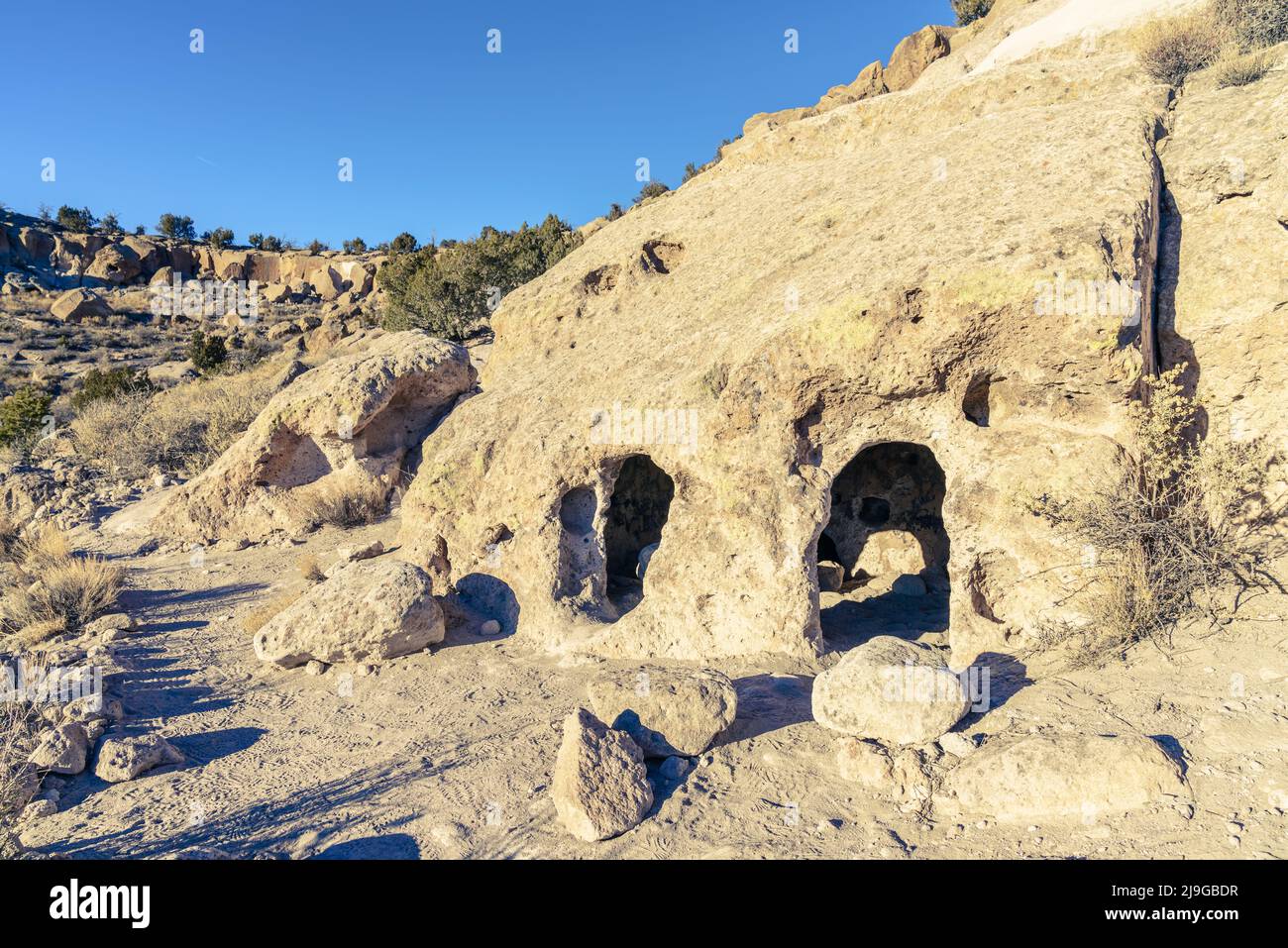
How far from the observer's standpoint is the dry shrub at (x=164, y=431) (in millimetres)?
12555

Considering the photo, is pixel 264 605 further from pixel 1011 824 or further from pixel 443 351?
pixel 1011 824

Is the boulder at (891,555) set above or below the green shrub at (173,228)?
below

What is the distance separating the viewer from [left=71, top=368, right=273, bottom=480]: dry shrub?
12555 millimetres

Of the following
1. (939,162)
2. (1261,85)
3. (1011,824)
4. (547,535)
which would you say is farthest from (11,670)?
(1261,85)

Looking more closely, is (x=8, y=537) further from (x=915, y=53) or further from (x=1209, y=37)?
(x=915, y=53)

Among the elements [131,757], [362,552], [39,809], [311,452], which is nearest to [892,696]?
[131,757]

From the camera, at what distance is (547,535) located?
633cm

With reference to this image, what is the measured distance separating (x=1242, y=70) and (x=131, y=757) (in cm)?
972

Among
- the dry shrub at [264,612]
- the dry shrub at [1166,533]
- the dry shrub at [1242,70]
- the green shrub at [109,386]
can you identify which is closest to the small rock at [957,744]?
the dry shrub at [1166,533]

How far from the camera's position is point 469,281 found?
20266 millimetres

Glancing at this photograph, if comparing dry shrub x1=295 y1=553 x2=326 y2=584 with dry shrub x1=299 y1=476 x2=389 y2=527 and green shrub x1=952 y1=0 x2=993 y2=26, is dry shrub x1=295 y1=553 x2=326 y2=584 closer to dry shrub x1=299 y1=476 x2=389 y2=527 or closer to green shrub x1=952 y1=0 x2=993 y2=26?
dry shrub x1=299 y1=476 x2=389 y2=527

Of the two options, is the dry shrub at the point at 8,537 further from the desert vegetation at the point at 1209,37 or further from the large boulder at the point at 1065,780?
the desert vegetation at the point at 1209,37

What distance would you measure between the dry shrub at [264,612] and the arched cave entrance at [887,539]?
5.24 m

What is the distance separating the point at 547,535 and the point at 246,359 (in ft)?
72.0
